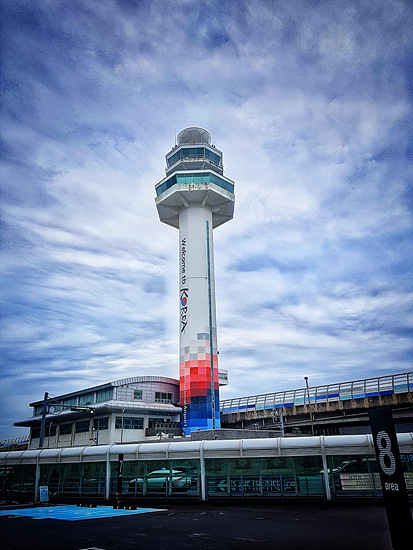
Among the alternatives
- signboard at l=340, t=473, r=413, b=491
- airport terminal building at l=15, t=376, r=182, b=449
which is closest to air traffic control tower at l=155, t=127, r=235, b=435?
airport terminal building at l=15, t=376, r=182, b=449

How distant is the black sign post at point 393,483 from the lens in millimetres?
9273

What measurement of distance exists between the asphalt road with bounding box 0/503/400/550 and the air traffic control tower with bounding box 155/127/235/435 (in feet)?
117

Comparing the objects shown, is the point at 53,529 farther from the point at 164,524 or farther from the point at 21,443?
the point at 21,443

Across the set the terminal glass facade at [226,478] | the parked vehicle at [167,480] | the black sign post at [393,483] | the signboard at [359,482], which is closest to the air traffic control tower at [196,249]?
the terminal glass facade at [226,478]

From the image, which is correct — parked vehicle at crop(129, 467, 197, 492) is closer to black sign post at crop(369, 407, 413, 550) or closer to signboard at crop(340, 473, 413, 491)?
signboard at crop(340, 473, 413, 491)

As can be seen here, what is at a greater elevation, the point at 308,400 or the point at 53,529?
the point at 308,400

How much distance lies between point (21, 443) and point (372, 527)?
10179 centimetres

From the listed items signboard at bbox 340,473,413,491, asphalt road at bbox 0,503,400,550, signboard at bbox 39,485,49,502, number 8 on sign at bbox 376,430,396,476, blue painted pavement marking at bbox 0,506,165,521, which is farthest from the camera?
signboard at bbox 39,485,49,502

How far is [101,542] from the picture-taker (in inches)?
500

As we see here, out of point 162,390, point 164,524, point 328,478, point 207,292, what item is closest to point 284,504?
point 328,478

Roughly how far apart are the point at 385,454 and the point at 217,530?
7443mm

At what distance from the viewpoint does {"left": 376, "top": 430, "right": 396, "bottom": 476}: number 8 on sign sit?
9.58 meters

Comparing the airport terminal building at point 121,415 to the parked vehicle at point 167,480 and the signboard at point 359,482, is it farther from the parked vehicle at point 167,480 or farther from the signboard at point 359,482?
the signboard at point 359,482

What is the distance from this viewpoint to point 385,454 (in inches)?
385
